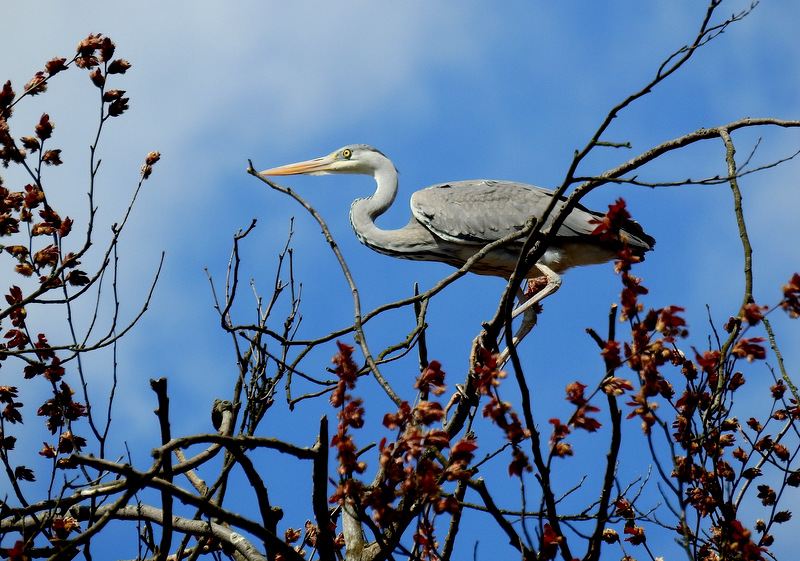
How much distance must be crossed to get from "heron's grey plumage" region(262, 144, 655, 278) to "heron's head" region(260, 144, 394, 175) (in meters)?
0.85

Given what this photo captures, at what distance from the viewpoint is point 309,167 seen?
948cm

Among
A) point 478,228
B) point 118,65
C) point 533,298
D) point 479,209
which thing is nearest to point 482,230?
point 478,228

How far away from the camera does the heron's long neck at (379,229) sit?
790 centimetres

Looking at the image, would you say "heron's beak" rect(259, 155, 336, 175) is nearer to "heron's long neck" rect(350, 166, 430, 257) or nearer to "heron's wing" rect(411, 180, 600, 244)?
"heron's long neck" rect(350, 166, 430, 257)

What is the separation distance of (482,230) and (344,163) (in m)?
2.45

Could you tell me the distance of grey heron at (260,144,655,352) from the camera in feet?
23.4

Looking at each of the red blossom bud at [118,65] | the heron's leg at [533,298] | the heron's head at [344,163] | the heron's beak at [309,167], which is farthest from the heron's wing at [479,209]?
the red blossom bud at [118,65]

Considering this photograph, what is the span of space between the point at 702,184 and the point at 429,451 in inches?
59.0

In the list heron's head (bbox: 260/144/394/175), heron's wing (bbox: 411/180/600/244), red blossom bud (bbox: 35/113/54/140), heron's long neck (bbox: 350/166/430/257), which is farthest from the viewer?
heron's head (bbox: 260/144/394/175)

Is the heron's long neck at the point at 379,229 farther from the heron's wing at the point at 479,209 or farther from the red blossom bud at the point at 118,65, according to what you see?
the red blossom bud at the point at 118,65

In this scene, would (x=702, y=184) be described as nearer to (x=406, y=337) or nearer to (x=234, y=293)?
(x=406, y=337)

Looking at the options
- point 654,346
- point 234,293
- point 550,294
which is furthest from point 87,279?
point 550,294

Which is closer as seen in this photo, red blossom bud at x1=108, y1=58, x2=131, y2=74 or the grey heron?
red blossom bud at x1=108, y1=58, x2=131, y2=74

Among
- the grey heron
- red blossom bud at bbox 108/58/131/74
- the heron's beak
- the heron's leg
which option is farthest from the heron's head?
red blossom bud at bbox 108/58/131/74
